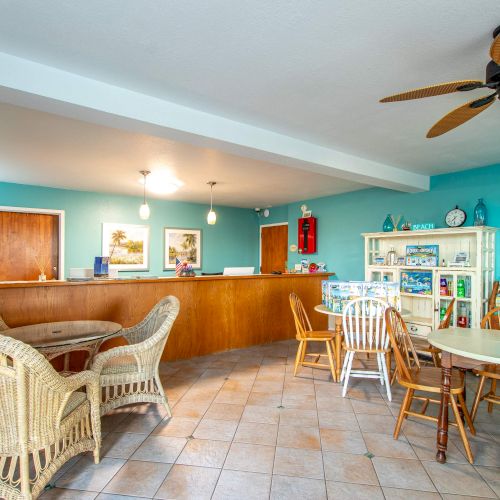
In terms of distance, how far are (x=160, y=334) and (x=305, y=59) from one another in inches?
79.4

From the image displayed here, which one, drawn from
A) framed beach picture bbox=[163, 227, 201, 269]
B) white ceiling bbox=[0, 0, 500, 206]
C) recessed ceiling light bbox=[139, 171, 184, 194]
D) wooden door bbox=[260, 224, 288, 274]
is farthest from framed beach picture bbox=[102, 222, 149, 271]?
white ceiling bbox=[0, 0, 500, 206]

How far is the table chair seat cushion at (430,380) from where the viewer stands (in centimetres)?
A: 219

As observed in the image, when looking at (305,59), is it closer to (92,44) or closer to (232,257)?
(92,44)

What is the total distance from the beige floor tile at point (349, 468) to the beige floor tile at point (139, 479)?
95 centimetres

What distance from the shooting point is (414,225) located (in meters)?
4.64

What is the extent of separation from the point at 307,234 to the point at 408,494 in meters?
4.91

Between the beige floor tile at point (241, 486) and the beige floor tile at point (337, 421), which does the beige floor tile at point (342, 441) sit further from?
the beige floor tile at point (241, 486)

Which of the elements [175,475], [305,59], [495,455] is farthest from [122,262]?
[495,455]

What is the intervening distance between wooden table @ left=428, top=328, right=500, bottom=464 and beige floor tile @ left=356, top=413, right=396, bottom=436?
39cm

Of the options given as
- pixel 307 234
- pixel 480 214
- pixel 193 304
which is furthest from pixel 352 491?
pixel 307 234

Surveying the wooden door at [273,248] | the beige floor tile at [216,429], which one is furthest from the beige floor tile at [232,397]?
the wooden door at [273,248]

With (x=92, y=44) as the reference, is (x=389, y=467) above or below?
below

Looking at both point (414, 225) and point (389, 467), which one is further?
point (414, 225)

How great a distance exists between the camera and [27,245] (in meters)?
5.48
